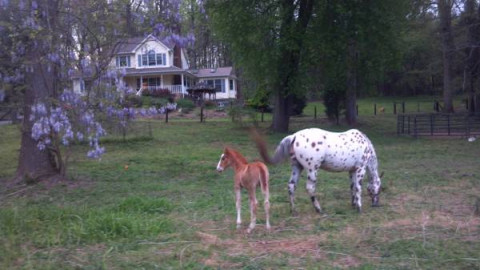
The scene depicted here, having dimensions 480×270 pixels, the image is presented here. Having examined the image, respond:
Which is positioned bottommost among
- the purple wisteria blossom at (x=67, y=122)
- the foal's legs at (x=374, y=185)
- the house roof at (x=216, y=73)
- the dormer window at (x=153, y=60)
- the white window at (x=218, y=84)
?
the foal's legs at (x=374, y=185)

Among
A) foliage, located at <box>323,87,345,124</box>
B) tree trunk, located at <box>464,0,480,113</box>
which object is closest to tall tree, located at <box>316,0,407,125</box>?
foliage, located at <box>323,87,345,124</box>

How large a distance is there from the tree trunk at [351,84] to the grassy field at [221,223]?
1128 cm

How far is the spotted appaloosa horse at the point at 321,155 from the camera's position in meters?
8.92

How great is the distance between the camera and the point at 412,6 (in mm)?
29500

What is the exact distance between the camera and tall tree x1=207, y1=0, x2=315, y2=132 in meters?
24.2

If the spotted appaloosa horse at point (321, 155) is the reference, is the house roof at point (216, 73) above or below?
above

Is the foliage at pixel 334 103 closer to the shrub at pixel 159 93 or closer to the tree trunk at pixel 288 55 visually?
the tree trunk at pixel 288 55

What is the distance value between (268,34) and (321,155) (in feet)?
54.4

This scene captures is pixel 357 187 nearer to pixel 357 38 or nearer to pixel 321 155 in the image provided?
pixel 321 155

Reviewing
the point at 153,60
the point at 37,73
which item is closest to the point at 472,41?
the point at 37,73

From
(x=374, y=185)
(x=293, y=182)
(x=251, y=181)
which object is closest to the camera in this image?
(x=251, y=181)

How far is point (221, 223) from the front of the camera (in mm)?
8422

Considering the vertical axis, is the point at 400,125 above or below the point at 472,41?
below

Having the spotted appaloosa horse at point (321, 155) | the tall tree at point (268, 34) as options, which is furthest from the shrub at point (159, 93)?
the spotted appaloosa horse at point (321, 155)
